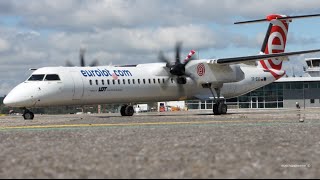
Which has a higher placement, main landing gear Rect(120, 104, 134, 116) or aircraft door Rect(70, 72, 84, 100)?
aircraft door Rect(70, 72, 84, 100)

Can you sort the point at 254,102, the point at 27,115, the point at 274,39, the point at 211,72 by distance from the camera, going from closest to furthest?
1. the point at 27,115
2. the point at 211,72
3. the point at 274,39
4. the point at 254,102

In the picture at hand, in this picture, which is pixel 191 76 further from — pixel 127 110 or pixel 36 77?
pixel 36 77

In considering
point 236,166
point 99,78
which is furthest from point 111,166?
point 99,78

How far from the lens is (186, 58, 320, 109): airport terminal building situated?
281 feet

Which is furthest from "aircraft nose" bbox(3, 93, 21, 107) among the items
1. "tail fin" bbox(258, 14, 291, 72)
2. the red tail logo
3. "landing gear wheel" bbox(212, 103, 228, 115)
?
the red tail logo

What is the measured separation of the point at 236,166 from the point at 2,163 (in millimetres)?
4538

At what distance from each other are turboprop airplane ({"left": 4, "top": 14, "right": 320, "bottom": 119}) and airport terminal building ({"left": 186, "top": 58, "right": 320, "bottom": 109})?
41761 mm

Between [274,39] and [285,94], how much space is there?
45165mm

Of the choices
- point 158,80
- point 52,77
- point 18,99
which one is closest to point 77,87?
point 52,77

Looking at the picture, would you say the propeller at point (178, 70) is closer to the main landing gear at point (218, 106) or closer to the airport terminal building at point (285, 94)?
the main landing gear at point (218, 106)

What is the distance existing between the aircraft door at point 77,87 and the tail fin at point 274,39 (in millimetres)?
15816

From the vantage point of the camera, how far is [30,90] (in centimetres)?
3341

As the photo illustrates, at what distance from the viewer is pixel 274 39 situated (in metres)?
43.7

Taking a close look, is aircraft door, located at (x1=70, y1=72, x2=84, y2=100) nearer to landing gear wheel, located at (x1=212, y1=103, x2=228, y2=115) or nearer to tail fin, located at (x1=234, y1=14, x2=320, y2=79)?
landing gear wheel, located at (x1=212, y1=103, x2=228, y2=115)
